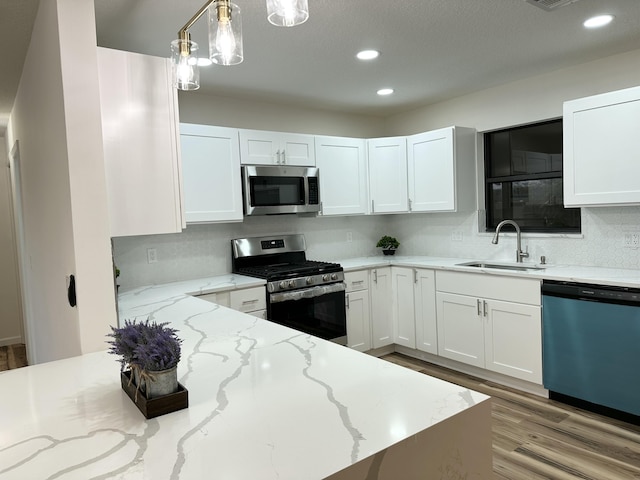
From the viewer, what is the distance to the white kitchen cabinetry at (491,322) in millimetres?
3191

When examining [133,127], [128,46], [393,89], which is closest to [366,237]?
[393,89]

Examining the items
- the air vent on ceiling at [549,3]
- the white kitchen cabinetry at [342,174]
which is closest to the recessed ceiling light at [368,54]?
the air vent on ceiling at [549,3]

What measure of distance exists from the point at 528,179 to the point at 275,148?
7.30ft

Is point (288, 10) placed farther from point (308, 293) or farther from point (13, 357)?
point (13, 357)

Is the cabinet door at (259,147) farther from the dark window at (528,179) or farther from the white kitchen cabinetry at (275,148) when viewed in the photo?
the dark window at (528,179)

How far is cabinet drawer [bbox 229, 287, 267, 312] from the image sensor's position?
325 cm

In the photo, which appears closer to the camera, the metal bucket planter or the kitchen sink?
the metal bucket planter

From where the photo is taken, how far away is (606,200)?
293 cm

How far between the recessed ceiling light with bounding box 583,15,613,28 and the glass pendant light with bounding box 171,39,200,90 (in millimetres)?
2293

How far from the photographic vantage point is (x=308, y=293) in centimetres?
360

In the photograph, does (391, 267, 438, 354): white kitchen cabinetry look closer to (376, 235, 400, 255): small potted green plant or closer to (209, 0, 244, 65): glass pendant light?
(376, 235, 400, 255): small potted green plant

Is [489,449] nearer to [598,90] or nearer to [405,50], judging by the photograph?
[405,50]

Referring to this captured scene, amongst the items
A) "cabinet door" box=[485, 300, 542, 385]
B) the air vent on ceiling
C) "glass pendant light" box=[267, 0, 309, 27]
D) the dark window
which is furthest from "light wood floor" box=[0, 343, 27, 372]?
the air vent on ceiling

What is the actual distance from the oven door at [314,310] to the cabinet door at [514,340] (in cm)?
120
